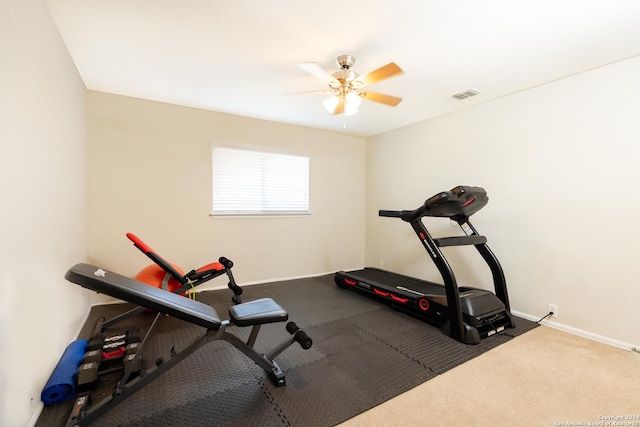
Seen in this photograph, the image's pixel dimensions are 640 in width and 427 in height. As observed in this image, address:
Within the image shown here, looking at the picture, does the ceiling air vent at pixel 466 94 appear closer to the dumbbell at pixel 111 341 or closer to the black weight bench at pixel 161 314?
the black weight bench at pixel 161 314

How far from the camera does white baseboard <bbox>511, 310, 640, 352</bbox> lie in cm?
226

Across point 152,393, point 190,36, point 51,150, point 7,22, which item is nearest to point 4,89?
point 7,22

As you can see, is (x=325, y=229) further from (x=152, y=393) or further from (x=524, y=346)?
(x=152, y=393)

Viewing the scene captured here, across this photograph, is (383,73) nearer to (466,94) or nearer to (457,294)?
(466,94)

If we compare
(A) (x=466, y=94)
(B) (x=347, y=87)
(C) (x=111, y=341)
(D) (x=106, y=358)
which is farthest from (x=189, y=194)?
(A) (x=466, y=94)

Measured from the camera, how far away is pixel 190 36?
6.70 ft

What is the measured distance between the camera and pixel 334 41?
6.79 feet

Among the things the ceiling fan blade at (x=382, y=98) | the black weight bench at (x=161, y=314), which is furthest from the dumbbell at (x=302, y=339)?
the ceiling fan blade at (x=382, y=98)

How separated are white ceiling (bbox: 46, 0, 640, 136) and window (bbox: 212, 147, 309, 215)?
3.41 feet

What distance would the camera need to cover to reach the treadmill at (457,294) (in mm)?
2420

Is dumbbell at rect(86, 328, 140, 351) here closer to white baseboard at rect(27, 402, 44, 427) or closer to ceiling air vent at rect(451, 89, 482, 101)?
white baseboard at rect(27, 402, 44, 427)

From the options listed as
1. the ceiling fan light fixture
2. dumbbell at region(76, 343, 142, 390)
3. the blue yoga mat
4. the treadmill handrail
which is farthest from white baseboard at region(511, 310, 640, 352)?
the blue yoga mat

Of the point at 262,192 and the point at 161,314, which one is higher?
the point at 262,192

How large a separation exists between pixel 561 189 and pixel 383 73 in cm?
212
